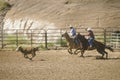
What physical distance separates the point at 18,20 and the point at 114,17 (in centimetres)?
921

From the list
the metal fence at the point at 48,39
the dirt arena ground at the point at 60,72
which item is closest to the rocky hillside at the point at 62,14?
the metal fence at the point at 48,39

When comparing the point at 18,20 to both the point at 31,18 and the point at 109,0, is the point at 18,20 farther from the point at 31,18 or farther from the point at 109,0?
the point at 109,0

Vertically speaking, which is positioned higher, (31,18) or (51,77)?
(31,18)

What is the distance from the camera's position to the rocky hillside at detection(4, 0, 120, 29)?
35594 millimetres

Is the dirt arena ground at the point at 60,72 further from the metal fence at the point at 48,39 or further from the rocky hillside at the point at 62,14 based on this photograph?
the rocky hillside at the point at 62,14

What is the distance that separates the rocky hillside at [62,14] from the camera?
35.6 metres

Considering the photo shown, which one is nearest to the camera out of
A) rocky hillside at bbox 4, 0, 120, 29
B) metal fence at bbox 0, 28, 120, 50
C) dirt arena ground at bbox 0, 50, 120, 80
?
dirt arena ground at bbox 0, 50, 120, 80

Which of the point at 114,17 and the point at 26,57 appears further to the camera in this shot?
the point at 114,17

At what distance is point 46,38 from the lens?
97.3ft

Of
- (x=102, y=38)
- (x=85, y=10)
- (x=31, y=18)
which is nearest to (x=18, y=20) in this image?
(x=31, y=18)

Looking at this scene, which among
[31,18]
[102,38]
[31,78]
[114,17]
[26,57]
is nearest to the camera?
[31,78]

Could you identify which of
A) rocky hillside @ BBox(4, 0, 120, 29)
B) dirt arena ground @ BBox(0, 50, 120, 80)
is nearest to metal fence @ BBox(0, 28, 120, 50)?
rocky hillside @ BBox(4, 0, 120, 29)

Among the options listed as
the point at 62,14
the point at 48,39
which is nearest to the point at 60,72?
the point at 48,39

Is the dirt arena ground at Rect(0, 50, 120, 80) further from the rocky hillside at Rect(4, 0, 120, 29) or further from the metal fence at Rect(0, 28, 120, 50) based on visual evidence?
the rocky hillside at Rect(4, 0, 120, 29)
